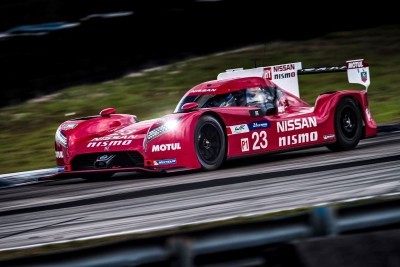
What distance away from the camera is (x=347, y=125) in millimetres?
13133

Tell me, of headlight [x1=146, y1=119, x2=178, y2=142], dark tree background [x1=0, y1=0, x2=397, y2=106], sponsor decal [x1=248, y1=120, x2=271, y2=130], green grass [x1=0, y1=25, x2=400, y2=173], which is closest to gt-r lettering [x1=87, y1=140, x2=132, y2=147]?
headlight [x1=146, y1=119, x2=178, y2=142]

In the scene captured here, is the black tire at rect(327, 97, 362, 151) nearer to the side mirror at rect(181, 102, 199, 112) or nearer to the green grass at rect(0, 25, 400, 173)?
the side mirror at rect(181, 102, 199, 112)

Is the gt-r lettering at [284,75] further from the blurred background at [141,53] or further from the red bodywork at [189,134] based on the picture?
the blurred background at [141,53]

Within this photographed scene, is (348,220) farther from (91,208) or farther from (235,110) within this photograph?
(235,110)

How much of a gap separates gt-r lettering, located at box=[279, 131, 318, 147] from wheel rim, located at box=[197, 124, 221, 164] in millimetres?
1065

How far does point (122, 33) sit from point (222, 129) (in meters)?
7.04

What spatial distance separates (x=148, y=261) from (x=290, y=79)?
9.21m

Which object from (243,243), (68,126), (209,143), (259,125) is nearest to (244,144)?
(259,125)

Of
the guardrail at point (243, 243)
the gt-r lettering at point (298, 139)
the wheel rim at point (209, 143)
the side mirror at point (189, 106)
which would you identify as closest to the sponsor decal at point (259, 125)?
the gt-r lettering at point (298, 139)

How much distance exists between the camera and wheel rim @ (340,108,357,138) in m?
13.1

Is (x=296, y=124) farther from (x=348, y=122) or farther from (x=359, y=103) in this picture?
(x=359, y=103)

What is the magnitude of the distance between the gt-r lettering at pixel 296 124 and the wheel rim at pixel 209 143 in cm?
104

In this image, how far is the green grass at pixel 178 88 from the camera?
16734 millimetres

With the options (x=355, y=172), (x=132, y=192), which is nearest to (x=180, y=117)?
(x=132, y=192)
